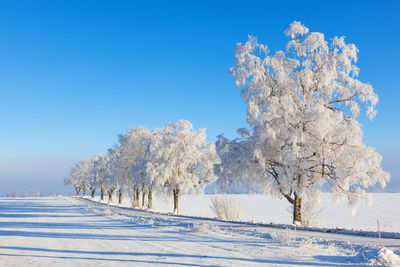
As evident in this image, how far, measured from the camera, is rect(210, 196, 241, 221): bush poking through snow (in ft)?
76.4

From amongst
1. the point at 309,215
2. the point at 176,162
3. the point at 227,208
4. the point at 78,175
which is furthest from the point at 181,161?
the point at 78,175

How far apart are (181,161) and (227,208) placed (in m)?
13.0

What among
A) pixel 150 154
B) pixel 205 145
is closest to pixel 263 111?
pixel 205 145

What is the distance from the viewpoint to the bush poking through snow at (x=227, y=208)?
2328 centimetres

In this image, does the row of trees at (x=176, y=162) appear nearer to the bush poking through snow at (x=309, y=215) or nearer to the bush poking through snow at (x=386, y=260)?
the bush poking through snow at (x=309, y=215)

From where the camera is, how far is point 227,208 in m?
23.4

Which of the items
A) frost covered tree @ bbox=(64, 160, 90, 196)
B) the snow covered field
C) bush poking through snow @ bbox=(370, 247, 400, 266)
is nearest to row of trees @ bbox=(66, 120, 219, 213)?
the snow covered field

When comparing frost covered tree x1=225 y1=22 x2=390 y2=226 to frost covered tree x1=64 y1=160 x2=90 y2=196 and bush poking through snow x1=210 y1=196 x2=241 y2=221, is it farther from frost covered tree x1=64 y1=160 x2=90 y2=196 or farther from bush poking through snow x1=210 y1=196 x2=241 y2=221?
frost covered tree x1=64 y1=160 x2=90 y2=196

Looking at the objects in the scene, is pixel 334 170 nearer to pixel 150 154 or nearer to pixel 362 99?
pixel 362 99

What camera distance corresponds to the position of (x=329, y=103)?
19312 mm

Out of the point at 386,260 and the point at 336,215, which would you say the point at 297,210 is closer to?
the point at 386,260

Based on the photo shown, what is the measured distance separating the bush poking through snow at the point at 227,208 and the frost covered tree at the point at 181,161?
36.1 ft

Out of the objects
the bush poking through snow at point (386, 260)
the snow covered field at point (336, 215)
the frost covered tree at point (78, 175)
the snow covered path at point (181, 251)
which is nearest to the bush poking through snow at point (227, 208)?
the snow covered field at point (336, 215)

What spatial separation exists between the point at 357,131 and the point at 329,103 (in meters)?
2.43
